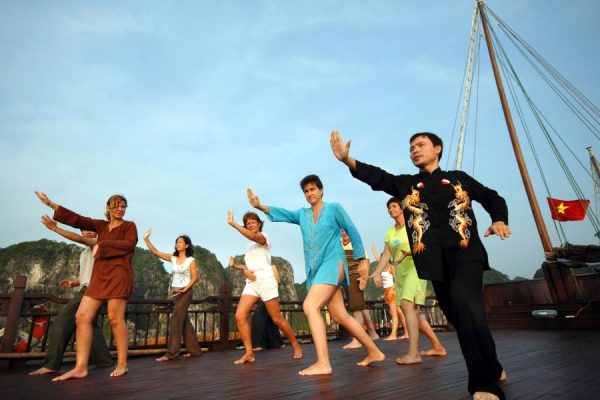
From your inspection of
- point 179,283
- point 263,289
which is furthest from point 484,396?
point 179,283

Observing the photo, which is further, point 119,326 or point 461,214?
point 119,326

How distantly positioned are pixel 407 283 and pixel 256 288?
6.52 ft

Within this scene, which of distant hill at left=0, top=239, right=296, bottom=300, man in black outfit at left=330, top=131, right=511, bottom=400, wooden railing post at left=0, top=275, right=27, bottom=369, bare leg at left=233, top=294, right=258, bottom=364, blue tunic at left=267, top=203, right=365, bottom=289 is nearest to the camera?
man in black outfit at left=330, top=131, right=511, bottom=400

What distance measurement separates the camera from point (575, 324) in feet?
25.4

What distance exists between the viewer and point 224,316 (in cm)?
848

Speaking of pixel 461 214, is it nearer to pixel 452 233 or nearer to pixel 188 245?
pixel 452 233

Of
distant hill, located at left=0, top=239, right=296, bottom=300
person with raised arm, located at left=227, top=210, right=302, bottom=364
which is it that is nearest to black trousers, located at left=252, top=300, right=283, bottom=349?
person with raised arm, located at left=227, top=210, right=302, bottom=364

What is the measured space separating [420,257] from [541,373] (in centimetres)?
148

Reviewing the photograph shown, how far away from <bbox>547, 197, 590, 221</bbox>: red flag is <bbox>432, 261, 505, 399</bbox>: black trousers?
16.2 m

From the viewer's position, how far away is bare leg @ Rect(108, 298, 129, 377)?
3.80 m

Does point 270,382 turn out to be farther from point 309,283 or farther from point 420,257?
point 420,257

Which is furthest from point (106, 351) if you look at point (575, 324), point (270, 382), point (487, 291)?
point (487, 291)

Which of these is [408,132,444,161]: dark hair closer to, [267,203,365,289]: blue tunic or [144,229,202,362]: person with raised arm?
[267,203,365,289]: blue tunic

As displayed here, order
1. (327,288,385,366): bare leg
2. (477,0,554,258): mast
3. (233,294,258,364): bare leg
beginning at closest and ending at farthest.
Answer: (327,288,385,366): bare leg, (233,294,258,364): bare leg, (477,0,554,258): mast
